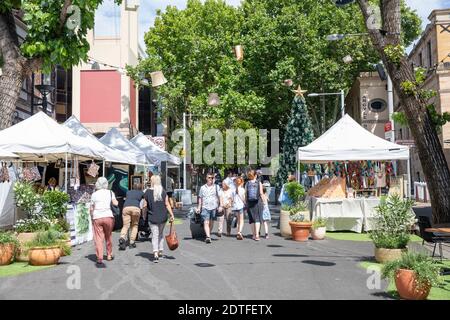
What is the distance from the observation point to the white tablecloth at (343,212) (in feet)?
48.2

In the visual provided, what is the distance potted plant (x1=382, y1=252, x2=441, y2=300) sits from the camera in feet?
20.7

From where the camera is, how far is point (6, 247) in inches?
369

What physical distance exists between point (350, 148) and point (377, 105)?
1185 inches

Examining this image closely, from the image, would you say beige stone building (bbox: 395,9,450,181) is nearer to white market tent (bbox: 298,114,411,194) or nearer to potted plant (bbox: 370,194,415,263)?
white market tent (bbox: 298,114,411,194)

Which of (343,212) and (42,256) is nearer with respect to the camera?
(42,256)

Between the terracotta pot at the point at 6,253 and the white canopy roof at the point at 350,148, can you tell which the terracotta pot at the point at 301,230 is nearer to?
the white canopy roof at the point at 350,148

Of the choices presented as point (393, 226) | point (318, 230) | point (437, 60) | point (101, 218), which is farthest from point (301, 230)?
point (437, 60)

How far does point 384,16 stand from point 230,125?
2656 cm

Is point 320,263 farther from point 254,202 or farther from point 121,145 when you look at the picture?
point 121,145

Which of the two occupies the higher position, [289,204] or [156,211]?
[156,211]

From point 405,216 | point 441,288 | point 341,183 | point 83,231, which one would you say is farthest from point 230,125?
point 441,288

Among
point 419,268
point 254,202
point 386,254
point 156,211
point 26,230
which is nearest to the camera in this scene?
point 419,268

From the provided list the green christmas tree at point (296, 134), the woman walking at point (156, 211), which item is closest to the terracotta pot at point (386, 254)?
the woman walking at point (156, 211)

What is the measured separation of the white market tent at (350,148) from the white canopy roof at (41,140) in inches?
266
